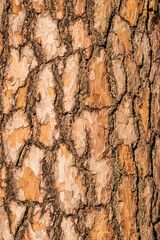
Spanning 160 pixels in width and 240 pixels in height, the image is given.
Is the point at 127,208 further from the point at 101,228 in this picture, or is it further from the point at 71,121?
the point at 71,121

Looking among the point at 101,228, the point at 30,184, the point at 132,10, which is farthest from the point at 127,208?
the point at 132,10

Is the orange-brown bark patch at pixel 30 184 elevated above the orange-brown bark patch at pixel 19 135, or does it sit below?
below

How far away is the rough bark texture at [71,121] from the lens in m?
0.98

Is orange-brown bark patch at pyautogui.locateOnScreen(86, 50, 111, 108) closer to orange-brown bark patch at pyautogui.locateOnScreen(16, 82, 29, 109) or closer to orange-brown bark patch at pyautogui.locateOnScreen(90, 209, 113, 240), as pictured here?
orange-brown bark patch at pyautogui.locateOnScreen(16, 82, 29, 109)

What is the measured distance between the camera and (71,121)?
0.98m

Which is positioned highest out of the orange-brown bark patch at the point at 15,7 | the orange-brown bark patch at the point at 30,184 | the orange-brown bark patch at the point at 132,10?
the orange-brown bark patch at the point at 132,10

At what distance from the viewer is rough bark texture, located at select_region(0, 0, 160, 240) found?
98 centimetres

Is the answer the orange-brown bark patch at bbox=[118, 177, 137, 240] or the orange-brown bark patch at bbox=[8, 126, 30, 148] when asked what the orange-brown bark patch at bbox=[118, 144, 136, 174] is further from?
the orange-brown bark patch at bbox=[8, 126, 30, 148]

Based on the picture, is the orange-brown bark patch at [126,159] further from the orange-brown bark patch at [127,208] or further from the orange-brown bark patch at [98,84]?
the orange-brown bark patch at [98,84]

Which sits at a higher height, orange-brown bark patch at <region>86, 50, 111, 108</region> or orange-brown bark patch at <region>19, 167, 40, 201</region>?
orange-brown bark patch at <region>86, 50, 111, 108</region>

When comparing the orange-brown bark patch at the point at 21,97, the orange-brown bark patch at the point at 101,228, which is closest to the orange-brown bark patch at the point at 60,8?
the orange-brown bark patch at the point at 21,97

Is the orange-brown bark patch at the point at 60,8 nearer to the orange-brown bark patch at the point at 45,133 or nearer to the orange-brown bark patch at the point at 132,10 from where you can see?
the orange-brown bark patch at the point at 132,10

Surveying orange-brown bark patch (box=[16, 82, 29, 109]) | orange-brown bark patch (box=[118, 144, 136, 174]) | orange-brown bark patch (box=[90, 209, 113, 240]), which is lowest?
orange-brown bark patch (box=[90, 209, 113, 240])

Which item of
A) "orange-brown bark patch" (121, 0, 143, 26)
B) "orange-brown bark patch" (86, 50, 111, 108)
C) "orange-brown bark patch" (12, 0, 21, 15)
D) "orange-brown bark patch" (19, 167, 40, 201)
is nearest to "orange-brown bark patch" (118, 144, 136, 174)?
"orange-brown bark patch" (86, 50, 111, 108)
